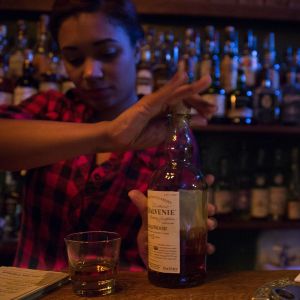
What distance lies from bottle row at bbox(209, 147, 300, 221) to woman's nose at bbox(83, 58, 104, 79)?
2.54ft

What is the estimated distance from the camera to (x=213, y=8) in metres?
1.51

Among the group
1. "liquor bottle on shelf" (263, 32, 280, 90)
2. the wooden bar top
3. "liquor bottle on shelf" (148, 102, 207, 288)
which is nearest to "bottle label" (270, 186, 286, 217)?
"liquor bottle on shelf" (263, 32, 280, 90)

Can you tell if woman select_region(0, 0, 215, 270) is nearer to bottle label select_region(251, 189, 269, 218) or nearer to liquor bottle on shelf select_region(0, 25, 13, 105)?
liquor bottle on shelf select_region(0, 25, 13, 105)

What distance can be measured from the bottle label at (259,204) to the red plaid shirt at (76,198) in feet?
2.11

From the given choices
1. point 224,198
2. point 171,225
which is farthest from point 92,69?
point 224,198

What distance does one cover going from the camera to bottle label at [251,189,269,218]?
4.86 feet

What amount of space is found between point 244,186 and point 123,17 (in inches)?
35.3

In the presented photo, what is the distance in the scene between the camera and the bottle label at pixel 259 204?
4.86 feet

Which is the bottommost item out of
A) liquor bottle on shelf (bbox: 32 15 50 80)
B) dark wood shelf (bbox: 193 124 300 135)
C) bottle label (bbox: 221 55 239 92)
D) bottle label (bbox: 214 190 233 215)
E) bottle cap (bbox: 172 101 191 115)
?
bottle label (bbox: 214 190 233 215)

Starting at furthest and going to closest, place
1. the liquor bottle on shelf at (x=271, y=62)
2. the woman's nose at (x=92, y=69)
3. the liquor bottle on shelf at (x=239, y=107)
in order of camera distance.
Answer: the liquor bottle on shelf at (x=271, y=62) < the liquor bottle on shelf at (x=239, y=107) < the woman's nose at (x=92, y=69)

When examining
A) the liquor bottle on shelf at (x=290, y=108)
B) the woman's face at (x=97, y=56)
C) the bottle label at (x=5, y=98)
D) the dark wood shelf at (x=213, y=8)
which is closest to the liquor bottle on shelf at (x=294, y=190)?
the liquor bottle on shelf at (x=290, y=108)

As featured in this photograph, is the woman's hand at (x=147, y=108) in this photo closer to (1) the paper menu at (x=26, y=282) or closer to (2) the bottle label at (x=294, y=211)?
(1) the paper menu at (x=26, y=282)

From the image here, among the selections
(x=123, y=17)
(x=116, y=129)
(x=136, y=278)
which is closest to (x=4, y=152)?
(x=116, y=129)

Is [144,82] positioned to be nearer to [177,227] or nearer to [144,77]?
[144,77]
